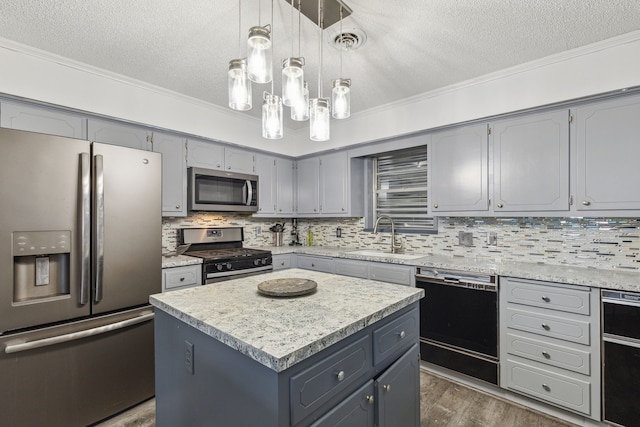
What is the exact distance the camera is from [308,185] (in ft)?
13.6

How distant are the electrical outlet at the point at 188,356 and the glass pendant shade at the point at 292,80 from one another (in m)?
1.18

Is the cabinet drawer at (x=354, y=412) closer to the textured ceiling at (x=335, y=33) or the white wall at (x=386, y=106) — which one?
the textured ceiling at (x=335, y=33)

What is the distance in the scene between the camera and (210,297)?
1521 millimetres

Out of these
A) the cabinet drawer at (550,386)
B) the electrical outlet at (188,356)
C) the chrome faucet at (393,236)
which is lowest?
the cabinet drawer at (550,386)

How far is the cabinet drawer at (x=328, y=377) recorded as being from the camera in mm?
963

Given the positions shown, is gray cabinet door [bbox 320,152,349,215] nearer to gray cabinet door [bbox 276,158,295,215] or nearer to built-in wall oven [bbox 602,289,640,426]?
gray cabinet door [bbox 276,158,295,215]

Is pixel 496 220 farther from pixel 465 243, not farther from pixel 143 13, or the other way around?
pixel 143 13

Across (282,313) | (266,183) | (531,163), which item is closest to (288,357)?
(282,313)

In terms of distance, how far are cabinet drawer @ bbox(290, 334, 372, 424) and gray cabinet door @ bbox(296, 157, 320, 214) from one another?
2848 mm

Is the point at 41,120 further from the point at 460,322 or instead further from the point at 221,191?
the point at 460,322

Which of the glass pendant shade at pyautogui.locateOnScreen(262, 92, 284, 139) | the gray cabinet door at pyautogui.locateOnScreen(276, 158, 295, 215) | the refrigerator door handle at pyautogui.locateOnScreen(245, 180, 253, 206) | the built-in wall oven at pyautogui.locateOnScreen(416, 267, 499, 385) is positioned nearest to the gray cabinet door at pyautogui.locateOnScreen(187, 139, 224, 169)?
the refrigerator door handle at pyautogui.locateOnScreen(245, 180, 253, 206)

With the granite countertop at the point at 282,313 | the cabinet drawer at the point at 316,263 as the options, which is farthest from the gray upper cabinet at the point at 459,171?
the granite countertop at the point at 282,313

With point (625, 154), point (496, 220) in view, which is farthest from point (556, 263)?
point (625, 154)

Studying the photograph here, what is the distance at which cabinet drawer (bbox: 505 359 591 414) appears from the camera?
77.4 inches
